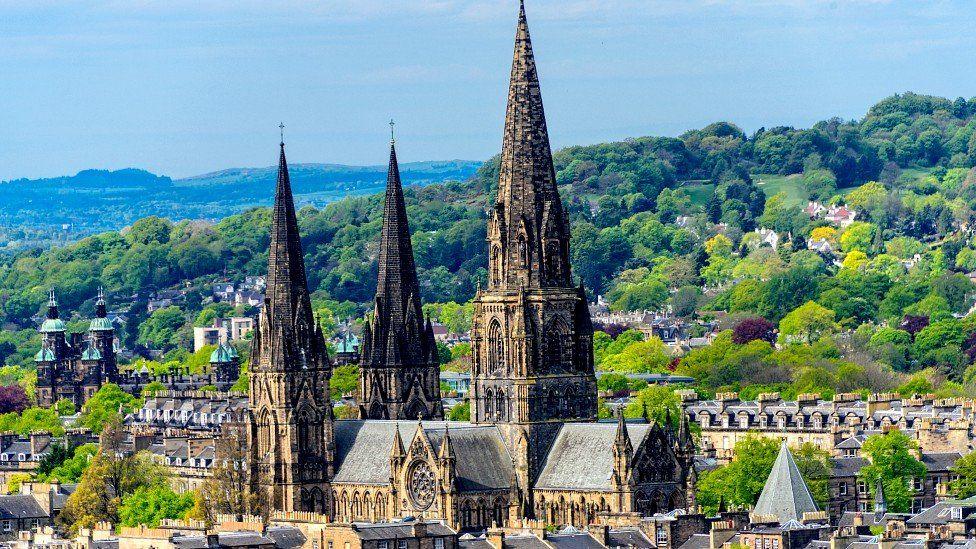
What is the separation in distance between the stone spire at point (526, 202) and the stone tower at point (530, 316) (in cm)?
4

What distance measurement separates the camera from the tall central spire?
407 feet

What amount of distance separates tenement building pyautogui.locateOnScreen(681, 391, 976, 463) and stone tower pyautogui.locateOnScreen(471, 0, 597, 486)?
107ft

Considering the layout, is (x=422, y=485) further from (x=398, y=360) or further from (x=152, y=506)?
(x=152, y=506)

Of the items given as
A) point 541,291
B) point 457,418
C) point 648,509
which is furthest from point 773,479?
point 457,418

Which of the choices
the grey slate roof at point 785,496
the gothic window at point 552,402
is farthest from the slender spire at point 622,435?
the grey slate roof at point 785,496

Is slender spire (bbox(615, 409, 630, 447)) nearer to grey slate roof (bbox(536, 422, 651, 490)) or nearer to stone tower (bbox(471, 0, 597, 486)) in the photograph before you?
grey slate roof (bbox(536, 422, 651, 490))

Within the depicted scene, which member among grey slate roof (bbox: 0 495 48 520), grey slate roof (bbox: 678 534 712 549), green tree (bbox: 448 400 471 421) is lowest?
grey slate roof (bbox: 0 495 48 520)

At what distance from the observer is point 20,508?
463 ft

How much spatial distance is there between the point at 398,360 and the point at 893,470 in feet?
78.0

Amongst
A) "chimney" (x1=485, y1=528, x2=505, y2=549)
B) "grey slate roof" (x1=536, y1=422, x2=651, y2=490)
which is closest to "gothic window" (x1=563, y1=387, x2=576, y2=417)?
"grey slate roof" (x1=536, y1=422, x2=651, y2=490)

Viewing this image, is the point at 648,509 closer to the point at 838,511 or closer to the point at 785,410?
the point at 838,511

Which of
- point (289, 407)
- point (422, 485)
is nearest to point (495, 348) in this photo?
point (422, 485)

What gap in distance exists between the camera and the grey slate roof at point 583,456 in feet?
377

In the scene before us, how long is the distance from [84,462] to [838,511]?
47.6m
